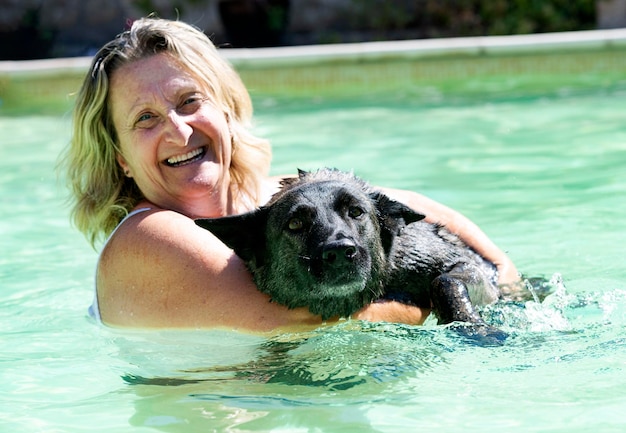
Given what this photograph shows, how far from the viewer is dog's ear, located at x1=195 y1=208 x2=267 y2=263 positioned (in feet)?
13.7

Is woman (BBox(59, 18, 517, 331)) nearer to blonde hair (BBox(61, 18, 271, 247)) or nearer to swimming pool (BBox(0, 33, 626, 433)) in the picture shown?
blonde hair (BBox(61, 18, 271, 247))

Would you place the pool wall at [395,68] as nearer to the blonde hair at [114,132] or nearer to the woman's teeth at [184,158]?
the blonde hair at [114,132]

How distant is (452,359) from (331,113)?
7.87 m

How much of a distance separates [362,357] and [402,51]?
9.10 meters

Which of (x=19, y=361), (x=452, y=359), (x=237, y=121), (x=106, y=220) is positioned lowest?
(x=19, y=361)

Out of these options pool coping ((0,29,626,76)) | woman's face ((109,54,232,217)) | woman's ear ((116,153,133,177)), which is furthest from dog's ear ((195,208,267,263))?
pool coping ((0,29,626,76))

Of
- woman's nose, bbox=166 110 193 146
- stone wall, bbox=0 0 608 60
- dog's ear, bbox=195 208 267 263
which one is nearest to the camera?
dog's ear, bbox=195 208 267 263

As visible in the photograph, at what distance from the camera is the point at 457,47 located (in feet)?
41.6

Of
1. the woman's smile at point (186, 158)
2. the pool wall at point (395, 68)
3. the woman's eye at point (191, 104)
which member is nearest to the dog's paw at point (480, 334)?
the woman's smile at point (186, 158)

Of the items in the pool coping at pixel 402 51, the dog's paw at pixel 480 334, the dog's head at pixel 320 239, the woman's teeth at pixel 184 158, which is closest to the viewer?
the dog's head at pixel 320 239

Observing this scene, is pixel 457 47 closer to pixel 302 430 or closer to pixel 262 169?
pixel 262 169

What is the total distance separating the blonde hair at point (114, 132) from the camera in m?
4.62

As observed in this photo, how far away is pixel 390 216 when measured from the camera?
4.31 m

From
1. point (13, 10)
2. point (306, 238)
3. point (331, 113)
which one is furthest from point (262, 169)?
point (13, 10)
